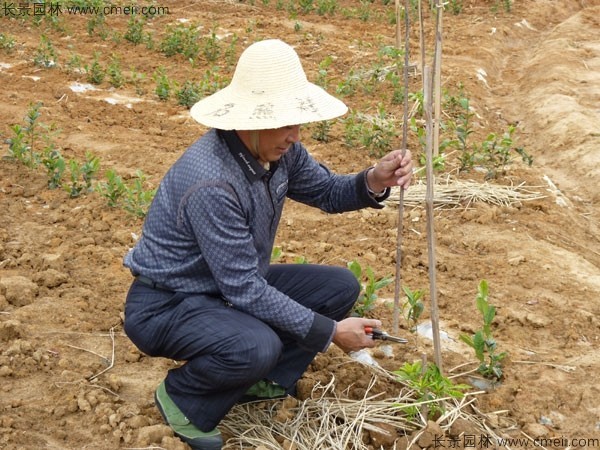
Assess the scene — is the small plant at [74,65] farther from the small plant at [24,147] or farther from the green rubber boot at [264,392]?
the green rubber boot at [264,392]

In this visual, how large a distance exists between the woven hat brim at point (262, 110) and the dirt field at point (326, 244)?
1.01 meters

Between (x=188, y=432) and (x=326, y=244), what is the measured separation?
1798 millimetres

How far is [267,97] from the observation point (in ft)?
7.79

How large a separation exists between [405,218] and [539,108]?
316 centimetres

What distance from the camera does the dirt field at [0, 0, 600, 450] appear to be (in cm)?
278

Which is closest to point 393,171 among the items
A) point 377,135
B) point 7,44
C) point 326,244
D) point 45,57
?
point 326,244

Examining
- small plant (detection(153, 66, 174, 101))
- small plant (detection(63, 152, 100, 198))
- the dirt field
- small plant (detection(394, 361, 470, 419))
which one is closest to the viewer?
small plant (detection(394, 361, 470, 419))

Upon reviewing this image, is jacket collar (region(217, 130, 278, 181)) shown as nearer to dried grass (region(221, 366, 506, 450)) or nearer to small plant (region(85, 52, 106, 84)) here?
dried grass (region(221, 366, 506, 450))

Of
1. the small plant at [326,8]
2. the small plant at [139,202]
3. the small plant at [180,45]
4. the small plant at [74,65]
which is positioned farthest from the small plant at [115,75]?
the small plant at [326,8]

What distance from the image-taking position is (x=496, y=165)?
507 centimetres

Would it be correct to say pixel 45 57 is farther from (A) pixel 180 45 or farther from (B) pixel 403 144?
(B) pixel 403 144

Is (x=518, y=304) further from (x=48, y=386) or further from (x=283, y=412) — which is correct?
(x=48, y=386)

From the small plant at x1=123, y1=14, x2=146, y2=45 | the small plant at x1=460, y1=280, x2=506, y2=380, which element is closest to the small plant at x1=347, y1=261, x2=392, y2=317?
the small plant at x1=460, y1=280, x2=506, y2=380

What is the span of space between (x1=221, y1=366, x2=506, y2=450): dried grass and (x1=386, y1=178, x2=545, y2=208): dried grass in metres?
2.00
